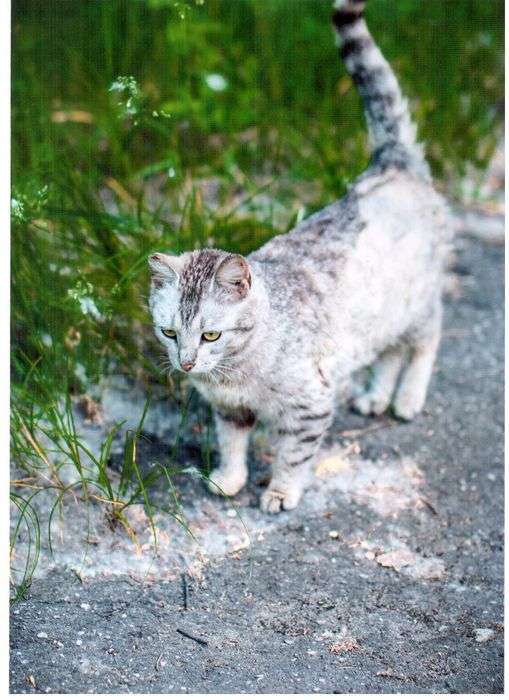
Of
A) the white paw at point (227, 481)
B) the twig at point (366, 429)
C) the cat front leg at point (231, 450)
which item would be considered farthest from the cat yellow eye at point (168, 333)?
the twig at point (366, 429)

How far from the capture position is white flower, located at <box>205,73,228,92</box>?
435 cm

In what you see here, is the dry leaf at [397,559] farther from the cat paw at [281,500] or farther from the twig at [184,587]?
the twig at [184,587]

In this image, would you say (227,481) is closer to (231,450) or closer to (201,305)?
(231,450)

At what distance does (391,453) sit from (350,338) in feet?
1.87

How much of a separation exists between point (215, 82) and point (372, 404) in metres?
1.71

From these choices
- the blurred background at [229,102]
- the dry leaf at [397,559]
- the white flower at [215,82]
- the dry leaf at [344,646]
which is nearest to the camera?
the dry leaf at [344,646]

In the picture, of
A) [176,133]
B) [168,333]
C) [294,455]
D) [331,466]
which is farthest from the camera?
[176,133]

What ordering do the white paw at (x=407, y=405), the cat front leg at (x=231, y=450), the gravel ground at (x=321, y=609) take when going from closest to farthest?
the gravel ground at (x=321, y=609) < the cat front leg at (x=231, y=450) < the white paw at (x=407, y=405)

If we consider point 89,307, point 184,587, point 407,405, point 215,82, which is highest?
point 215,82

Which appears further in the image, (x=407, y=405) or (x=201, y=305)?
(x=407, y=405)

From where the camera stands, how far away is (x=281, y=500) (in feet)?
10.7

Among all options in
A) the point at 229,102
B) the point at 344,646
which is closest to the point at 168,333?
the point at 344,646

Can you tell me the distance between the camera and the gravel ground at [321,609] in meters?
2.60

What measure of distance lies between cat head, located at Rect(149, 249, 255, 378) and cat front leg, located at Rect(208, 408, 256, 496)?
0.43 m
